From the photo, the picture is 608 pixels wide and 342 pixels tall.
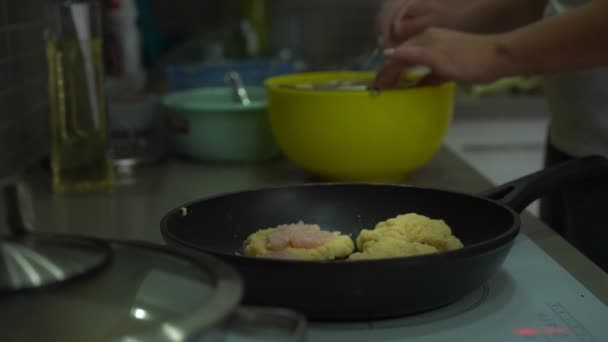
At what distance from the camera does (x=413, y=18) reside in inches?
49.0

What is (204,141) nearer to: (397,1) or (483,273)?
(397,1)

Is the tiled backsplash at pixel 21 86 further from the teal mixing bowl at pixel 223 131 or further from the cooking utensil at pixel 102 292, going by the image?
the cooking utensil at pixel 102 292

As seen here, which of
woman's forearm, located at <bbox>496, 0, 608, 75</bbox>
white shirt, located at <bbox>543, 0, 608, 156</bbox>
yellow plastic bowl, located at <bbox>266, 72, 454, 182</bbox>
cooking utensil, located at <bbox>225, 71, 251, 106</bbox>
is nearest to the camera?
woman's forearm, located at <bbox>496, 0, 608, 75</bbox>

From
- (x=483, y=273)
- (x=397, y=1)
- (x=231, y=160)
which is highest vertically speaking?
(x=397, y=1)

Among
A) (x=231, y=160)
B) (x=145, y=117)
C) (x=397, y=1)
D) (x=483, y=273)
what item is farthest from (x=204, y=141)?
(x=483, y=273)

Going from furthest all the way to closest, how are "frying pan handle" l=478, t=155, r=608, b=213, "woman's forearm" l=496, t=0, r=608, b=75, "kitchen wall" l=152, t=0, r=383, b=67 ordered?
"kitchen wall" l=152, t=0, r=383, b=67 < "woman's forearm" l=496, t=0, r=608, b=75 < "frying pan handle" l=478, t=155, r=608, b=213

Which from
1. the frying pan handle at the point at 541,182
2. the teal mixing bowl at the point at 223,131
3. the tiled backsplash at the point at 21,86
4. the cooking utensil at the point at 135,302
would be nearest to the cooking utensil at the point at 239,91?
the teal mixing bowl at the point at 223,131

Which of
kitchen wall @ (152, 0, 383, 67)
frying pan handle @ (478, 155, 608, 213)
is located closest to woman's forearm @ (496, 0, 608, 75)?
frying pan handle @ (478, 155, 608, 213)

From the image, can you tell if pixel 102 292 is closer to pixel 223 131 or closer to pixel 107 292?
pixel 107 292

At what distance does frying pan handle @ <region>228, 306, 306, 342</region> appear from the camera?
15.6 inches

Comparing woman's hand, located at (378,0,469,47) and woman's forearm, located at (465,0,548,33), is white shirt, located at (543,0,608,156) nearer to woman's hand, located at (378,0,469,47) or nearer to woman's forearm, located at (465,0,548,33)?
woman's forearm, located at (465,0,548,33)

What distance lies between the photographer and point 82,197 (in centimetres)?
112

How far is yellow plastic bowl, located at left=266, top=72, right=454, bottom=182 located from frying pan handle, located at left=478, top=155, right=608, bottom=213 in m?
0.27

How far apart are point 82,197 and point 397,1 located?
52cm
